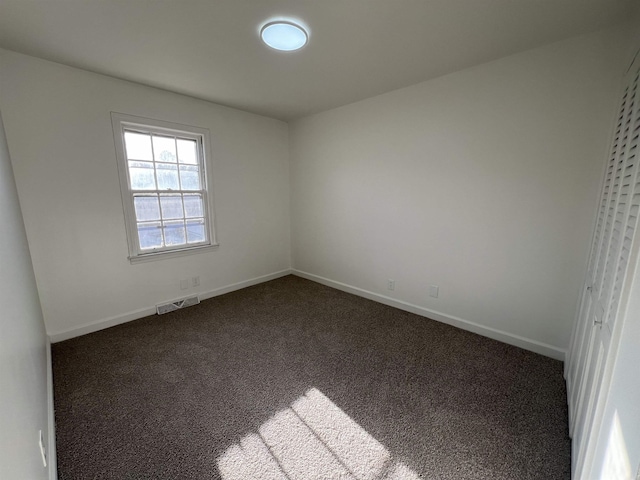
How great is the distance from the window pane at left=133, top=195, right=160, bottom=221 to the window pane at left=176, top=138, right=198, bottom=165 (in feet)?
1.89

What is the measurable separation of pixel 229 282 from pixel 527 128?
12.3 feet

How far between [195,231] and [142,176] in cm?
85

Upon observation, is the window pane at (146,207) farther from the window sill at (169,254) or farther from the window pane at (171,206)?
the window sill at (169,254)

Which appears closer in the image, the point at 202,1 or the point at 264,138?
the point at 202,1

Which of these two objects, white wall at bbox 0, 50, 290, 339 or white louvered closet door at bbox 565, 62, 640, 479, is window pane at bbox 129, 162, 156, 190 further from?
white louvered closet door at bbox 565, 62, 640, 479

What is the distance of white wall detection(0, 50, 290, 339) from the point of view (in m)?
2.27

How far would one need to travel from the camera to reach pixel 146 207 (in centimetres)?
299

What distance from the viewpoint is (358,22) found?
5.85 ft

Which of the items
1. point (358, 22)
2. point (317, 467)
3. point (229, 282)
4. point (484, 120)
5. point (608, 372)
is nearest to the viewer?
point (608, 372)

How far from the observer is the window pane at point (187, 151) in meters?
3.21

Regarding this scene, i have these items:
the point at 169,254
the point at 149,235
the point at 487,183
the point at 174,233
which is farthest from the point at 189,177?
the point at 487,183

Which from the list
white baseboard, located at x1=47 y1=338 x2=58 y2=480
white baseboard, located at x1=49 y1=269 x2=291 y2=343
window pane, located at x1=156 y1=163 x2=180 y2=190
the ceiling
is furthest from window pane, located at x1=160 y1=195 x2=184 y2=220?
white baseboard, located at x1=47 y1=338 x2=58 y2=480

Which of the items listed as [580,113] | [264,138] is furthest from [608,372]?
[264,138]

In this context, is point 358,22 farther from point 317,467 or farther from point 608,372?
point 317,467
